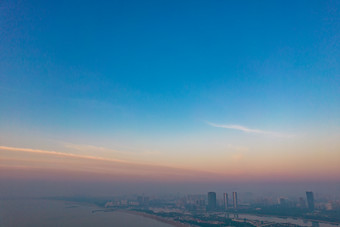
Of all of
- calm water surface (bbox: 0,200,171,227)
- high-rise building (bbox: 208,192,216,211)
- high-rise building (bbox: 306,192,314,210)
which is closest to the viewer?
calm water surface (bbox: 0,200,171,227)

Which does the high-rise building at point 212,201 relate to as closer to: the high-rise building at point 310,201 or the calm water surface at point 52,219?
the high-rise building at point 310,201

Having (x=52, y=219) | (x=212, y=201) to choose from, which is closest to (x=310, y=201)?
(x=212, y=201)

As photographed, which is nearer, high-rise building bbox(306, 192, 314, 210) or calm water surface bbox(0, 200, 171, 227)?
calm water surface bbox(0, 200, 171, 227)

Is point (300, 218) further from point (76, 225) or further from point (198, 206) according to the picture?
point (76, 225)

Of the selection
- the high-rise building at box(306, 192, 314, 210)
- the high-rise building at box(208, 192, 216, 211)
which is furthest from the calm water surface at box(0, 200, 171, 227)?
the high-rise building at box(306, 192, 314, 210)

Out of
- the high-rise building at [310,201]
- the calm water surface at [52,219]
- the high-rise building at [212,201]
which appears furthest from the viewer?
the high-rise building at [212,201]

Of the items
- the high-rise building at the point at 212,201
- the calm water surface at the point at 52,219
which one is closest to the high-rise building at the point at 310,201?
the high-rise building at the point at 212,201

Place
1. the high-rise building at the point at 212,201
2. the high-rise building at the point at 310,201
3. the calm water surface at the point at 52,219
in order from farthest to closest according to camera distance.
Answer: the high-rise building at the point at 212,201
the high-rise building at the point at 310,201
the calm water surface at the point at 52,219

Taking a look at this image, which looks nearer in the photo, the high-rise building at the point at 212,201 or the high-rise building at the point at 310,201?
the high-rise building at the point at 310,201

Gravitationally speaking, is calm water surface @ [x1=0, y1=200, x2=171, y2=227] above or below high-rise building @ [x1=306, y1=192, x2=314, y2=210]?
below

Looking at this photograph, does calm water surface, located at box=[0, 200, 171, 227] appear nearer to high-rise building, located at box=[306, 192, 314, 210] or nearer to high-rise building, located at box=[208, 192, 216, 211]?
high-rise building, located at box=[208, 192, 216, 211]

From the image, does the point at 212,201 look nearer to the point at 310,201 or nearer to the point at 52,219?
the point at 310,201
